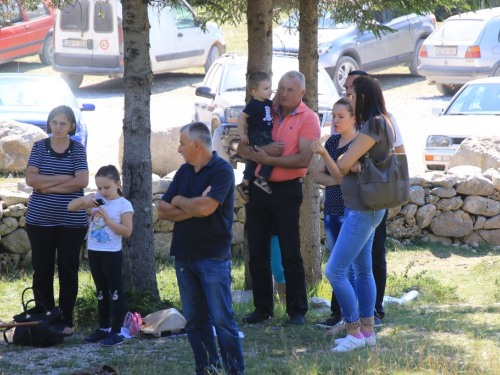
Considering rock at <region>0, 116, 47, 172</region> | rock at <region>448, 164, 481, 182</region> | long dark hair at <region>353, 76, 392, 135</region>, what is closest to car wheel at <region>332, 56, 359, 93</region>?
rock at <region>448, 164, 481, 182</region>

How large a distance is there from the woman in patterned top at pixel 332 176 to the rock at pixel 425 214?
420 centimetres

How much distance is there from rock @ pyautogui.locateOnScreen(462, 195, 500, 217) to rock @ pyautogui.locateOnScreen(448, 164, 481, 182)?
29cm

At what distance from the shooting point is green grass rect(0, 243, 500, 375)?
452 cm

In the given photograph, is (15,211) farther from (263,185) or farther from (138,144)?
(263,185)

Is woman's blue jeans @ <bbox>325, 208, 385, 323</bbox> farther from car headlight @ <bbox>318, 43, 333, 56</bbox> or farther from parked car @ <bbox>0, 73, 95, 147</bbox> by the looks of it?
car headlight @ <bbox>318, 43, 333, 56</bbox>

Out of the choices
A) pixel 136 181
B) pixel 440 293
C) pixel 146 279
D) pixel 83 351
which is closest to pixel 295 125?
pixel 136 181

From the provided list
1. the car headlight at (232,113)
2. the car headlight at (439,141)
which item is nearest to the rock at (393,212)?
the car headlight at (439,141)

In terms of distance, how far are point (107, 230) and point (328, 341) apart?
1.87 meters

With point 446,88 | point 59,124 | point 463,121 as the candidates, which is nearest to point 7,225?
point 59,124

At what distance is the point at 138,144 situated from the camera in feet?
19.8

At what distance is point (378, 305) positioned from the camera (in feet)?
19.5

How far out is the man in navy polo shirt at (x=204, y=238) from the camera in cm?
425

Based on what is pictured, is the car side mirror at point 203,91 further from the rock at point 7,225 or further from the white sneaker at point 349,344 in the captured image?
the white sneaker at point 349,344

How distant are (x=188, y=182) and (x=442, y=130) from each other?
7.77 meters
